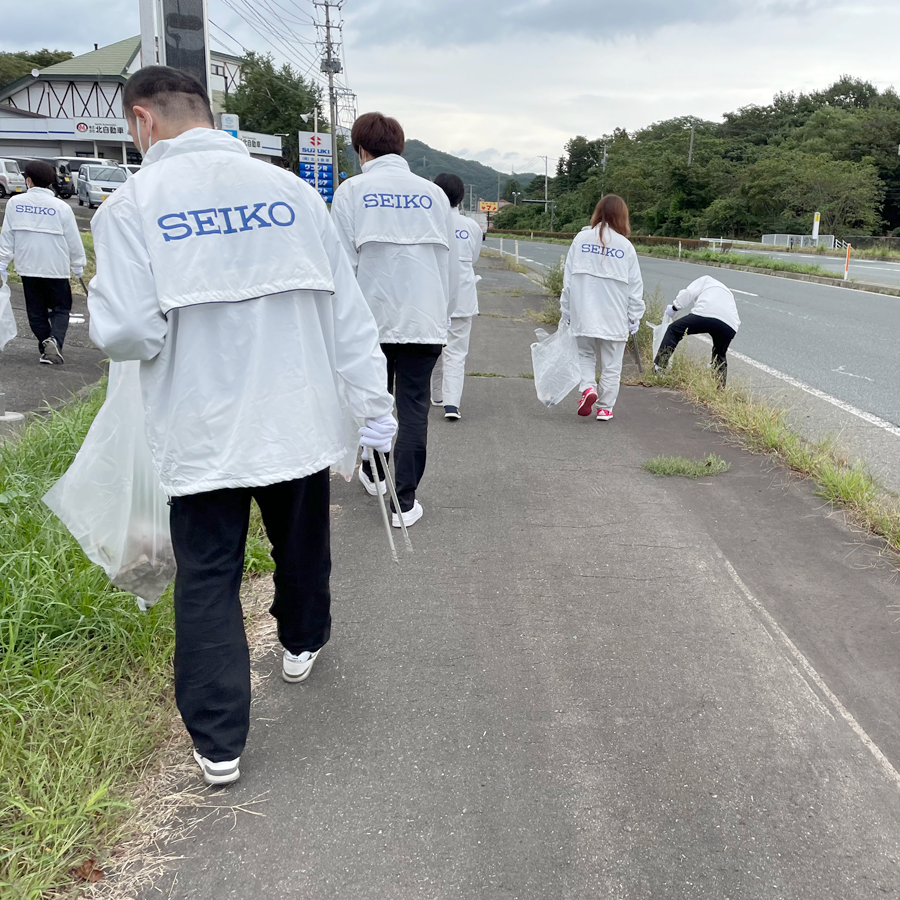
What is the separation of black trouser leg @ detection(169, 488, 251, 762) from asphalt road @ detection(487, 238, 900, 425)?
6120 mm

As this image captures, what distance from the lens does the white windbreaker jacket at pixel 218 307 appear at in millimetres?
2031

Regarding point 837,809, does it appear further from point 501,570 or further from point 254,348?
point 254,348

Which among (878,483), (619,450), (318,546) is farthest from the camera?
(619,450)

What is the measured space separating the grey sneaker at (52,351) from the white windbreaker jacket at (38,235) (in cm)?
67

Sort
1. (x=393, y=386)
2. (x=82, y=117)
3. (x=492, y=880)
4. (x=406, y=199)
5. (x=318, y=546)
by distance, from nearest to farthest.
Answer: (x=492, y=880), (x=318, y=546), (x=406, y=199), (x=393, y=386), (x=82, y=117)

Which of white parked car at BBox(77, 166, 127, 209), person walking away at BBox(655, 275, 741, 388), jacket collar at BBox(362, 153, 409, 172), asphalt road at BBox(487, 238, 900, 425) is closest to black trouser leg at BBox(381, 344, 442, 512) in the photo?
jacket collar at BBox(362, 153, 409, 172)

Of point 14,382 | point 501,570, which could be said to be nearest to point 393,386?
point 501,570

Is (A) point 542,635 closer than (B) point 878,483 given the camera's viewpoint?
Yes

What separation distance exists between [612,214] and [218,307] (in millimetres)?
4651

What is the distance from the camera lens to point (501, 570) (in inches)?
146

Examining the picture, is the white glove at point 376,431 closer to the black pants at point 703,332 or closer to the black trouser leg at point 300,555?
the black trouser leg at point 300,555

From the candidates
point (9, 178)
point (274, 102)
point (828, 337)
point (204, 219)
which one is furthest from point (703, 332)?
point (274, 102)

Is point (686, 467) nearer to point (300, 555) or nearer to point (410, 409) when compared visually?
point (410, 409)

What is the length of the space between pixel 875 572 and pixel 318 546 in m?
2.76
